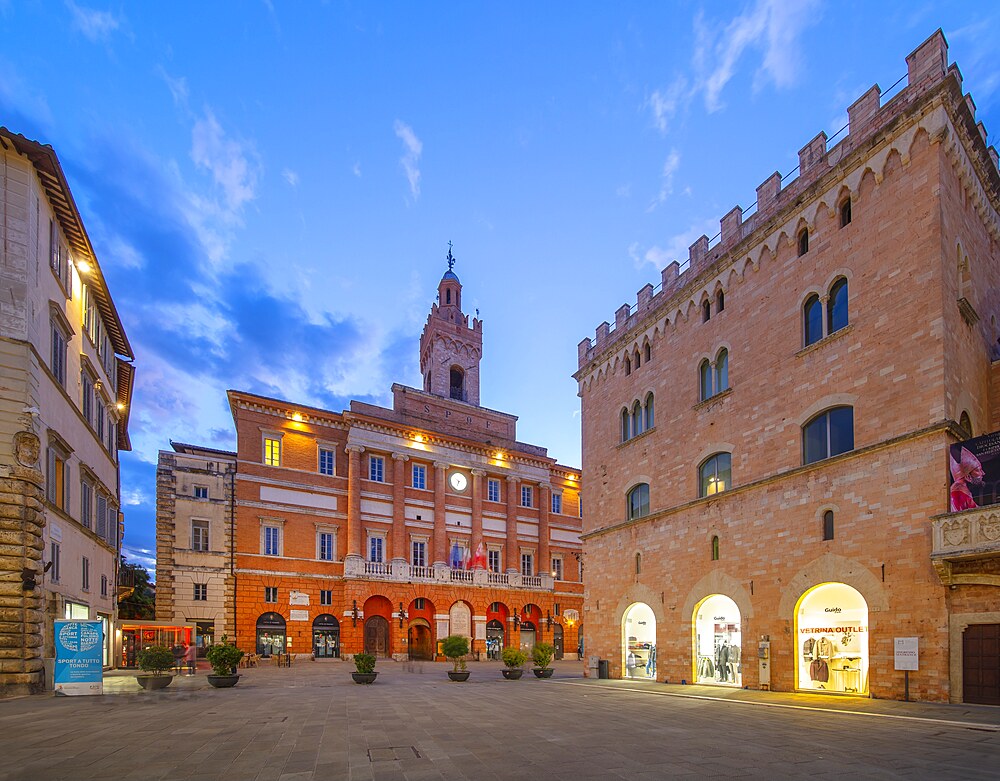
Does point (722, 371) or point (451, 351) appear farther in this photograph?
point (451, 351)

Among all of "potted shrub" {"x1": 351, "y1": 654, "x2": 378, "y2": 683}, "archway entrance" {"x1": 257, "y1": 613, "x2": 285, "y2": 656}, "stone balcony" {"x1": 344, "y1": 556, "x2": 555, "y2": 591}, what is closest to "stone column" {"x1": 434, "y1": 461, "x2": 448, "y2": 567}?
"stone balcony" {"x1": 344, "y1": 556, "x2": 555, "y2": 591}

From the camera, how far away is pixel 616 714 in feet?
50.8

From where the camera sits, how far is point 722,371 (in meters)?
24.3

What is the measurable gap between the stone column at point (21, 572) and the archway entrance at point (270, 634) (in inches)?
866

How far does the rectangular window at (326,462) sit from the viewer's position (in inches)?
1742

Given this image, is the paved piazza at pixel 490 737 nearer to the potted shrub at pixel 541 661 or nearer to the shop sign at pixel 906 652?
the shop sign at pixel 906 652

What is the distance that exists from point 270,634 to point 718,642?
90.3 ft

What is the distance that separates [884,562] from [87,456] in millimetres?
27668

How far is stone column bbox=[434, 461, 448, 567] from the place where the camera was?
46559mm

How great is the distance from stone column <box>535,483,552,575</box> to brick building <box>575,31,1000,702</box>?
79.3ft

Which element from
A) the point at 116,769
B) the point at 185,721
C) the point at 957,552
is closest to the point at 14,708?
the point at 185,721

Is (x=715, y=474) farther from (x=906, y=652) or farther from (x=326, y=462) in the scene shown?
(x=326, y=462)

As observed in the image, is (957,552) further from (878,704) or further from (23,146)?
(23,146)

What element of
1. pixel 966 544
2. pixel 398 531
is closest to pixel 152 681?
pixel 966 544
